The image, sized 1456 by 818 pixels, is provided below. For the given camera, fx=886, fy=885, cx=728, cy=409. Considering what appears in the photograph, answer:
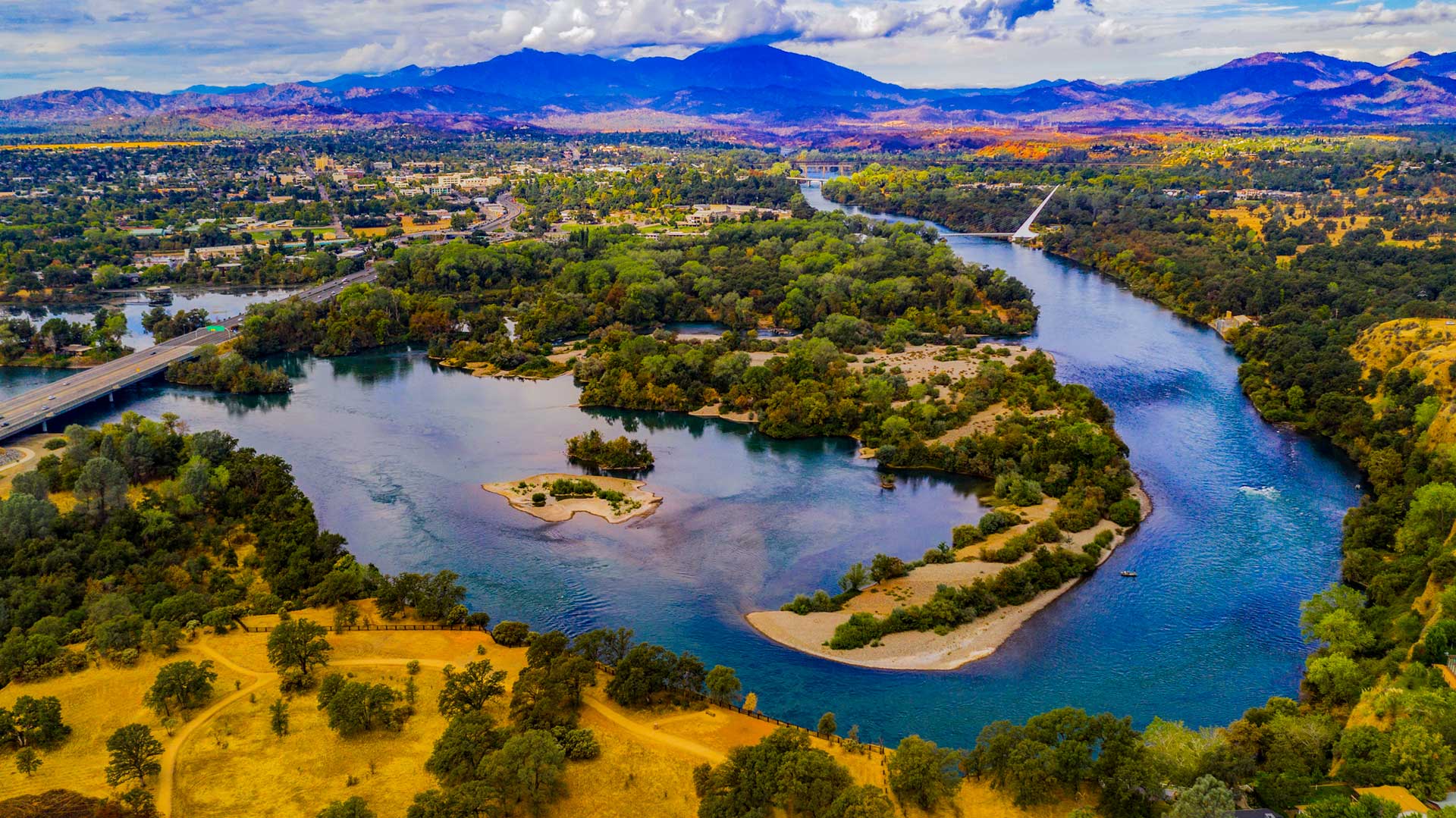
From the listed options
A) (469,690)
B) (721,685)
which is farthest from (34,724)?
(721,685)

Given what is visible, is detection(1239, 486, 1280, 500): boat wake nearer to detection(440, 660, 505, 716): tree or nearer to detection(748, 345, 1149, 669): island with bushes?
Result: detection(748, 345, 1149, 669): island with bushes

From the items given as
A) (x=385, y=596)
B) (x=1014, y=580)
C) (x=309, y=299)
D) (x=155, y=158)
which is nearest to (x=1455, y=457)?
(x=1014, y=580)

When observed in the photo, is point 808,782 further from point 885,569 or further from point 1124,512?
point 1124,512

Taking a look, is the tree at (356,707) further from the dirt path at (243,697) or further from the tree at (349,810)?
the tree at (349,810)

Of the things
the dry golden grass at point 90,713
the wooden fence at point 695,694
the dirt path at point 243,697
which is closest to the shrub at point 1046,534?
the wooden fence at point 695,694

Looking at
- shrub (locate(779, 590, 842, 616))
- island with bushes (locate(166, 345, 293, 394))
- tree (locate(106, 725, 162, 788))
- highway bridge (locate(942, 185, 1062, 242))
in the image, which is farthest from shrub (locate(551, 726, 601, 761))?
highway bridge (locate(942, 185, 1062, 242))

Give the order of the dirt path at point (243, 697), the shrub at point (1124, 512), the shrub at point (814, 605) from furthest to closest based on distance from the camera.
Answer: the shrub at point (1124, 512)
the shrub at point (814, 605)
the dirt path at point (243, 697)
